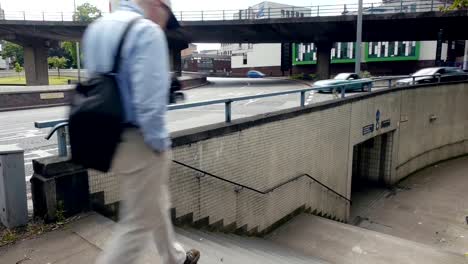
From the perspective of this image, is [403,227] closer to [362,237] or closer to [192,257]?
[362,237]

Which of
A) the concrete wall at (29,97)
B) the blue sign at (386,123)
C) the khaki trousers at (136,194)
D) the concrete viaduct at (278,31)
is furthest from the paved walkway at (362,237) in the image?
the concrete viaduct at (278,31)

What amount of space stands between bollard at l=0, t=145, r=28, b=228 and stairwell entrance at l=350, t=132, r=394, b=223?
43.5ft

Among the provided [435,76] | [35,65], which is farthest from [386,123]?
[35,65]

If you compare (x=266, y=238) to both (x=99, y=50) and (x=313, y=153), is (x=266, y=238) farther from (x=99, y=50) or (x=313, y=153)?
(x=99, y=50)

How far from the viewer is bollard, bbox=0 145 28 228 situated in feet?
12.1

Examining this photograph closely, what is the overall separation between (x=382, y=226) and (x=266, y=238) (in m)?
5.93

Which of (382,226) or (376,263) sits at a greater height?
(376,263)

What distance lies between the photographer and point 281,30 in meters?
34.7

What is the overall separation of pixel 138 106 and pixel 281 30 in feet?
112

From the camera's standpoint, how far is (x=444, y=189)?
52.0 feet

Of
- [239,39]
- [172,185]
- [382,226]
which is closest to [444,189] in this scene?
[382,226]

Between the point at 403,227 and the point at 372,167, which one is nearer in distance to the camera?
the point at 403,227

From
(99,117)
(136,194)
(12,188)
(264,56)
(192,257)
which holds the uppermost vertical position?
(264,56)

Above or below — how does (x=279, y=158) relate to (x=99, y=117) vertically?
below
